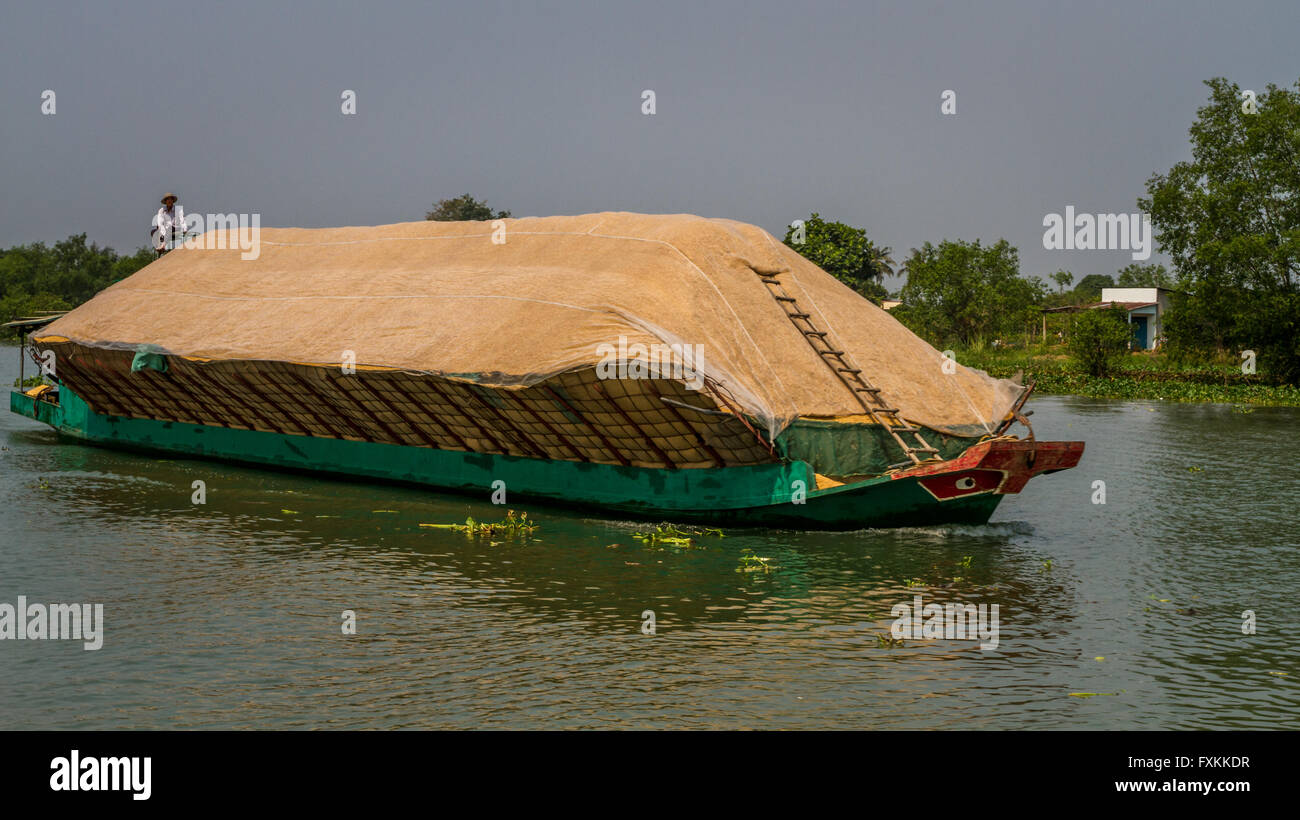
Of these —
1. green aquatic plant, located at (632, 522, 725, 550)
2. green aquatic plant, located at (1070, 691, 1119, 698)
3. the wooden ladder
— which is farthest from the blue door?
green aquatic plant, located at (1070, 691, 1119, 698)

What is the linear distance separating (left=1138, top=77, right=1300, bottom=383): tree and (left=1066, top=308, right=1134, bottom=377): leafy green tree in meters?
2.69

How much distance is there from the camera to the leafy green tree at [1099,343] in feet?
181

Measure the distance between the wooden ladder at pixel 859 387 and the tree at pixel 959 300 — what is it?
170 feet

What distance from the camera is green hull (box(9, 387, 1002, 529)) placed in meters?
16.8

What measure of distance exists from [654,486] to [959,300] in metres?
57.6

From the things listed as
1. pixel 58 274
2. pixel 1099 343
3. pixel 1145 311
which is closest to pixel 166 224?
pixel 1099 343

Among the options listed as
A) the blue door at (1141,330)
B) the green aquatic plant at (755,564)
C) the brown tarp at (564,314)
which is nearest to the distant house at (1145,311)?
the blue door at (1141,330)

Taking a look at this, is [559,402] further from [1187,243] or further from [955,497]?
[1187,243]

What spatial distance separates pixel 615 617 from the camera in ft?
41.9

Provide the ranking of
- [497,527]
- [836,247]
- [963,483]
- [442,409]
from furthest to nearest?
[836,247] < [442,409] < [497,527] < [963,483]

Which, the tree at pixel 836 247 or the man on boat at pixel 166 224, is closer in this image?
the man on boat at pixel 166 224

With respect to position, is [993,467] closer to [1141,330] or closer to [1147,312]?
[1147,312]

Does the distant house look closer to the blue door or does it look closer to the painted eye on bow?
the blue door

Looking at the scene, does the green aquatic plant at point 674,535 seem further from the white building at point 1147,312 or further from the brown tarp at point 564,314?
the white building at point 1147,312
